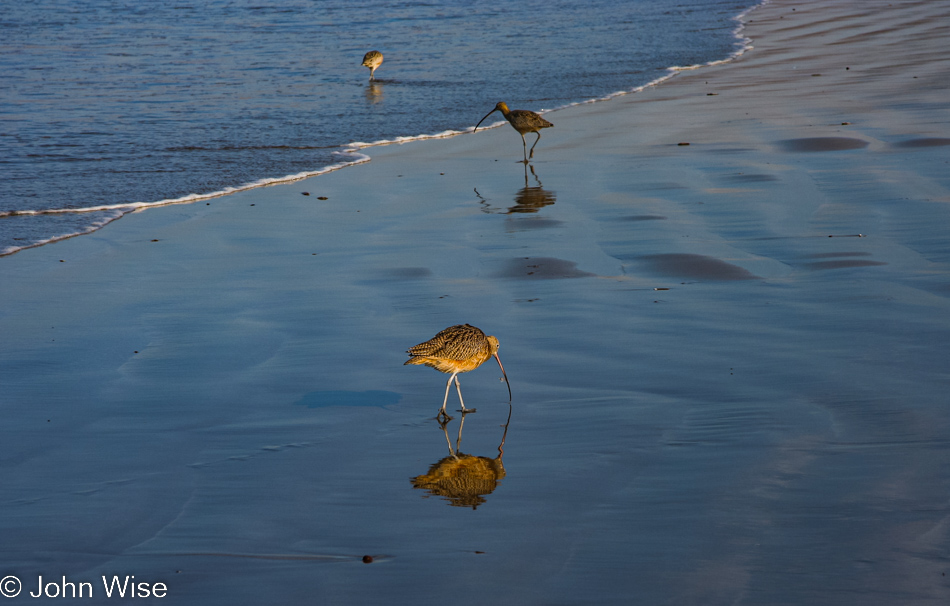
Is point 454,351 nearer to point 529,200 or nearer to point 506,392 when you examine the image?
point 506,392

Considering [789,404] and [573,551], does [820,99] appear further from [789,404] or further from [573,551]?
[573,551]

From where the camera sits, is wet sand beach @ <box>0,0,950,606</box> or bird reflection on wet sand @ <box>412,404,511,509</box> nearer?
wet sand beach @ <box>0,0,950,606</box>

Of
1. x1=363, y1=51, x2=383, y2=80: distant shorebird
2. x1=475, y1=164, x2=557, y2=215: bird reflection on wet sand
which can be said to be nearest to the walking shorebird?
x1=475, y1=164, x2=557, y2=215: bird reflection on wet sand

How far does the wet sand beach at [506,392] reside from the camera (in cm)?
395

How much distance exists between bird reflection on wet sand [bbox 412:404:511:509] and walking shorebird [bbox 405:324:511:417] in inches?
19.9

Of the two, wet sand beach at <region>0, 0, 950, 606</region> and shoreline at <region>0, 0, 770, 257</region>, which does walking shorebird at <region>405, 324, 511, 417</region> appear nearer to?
wet sand beach at <region>0, 0, 950, 606</region>

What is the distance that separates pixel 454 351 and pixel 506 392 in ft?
1.87

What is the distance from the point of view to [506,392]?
5.78 meters

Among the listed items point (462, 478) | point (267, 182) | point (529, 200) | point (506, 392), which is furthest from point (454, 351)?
point (267, 182)

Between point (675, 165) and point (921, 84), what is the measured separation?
6541mm

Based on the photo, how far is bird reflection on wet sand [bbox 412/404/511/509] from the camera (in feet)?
14.8

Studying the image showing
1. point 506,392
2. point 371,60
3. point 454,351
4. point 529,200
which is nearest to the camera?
point 454,351

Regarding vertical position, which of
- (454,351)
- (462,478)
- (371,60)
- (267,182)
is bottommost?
(462,478)

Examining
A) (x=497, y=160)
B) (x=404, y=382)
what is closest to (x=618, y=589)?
(x=404, y=382)
